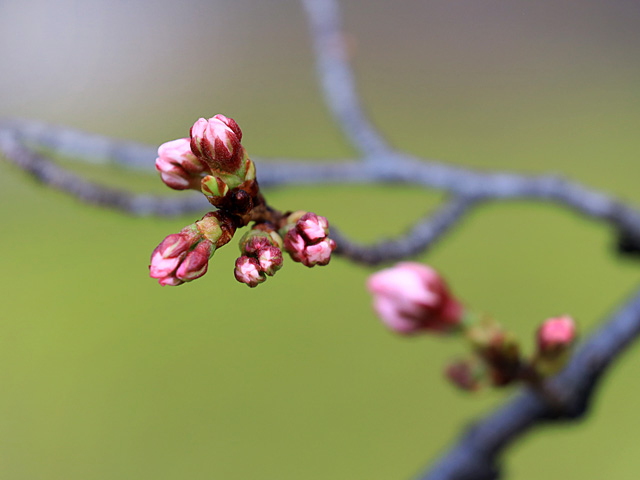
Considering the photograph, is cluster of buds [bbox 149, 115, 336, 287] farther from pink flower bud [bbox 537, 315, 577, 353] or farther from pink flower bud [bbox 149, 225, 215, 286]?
pink flower bud [bbox 537, 315, 577, 353]

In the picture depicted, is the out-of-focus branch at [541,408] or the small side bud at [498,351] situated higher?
the small side bud at [498,351]

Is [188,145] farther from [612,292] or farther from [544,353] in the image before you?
[612,292]

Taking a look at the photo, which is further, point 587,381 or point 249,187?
point 587,381

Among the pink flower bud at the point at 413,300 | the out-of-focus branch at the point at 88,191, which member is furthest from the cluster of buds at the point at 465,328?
the out-of-focus branch at the point at 88,191

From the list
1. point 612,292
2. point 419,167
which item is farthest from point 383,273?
point 612,292

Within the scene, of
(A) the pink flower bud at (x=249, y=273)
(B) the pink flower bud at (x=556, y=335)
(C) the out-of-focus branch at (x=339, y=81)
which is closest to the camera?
(A) the pink flower bud at (x=249, y=273)

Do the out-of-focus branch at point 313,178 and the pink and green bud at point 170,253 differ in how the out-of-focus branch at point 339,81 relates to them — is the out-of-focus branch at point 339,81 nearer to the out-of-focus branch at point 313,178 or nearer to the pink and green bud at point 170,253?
the out-of-focus branch at point 313,178

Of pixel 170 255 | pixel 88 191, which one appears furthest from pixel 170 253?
pixel 88 191
